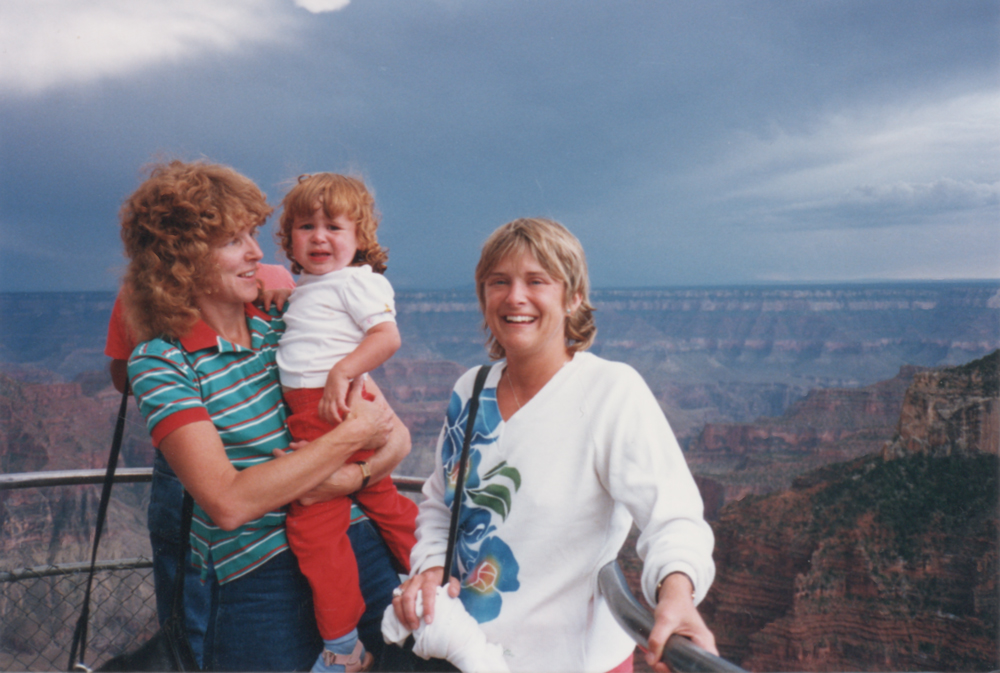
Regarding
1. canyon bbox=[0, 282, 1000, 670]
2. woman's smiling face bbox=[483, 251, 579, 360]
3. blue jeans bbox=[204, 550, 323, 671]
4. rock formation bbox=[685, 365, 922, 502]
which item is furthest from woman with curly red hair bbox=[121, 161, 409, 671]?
rock formation bbox=[685, 365, 922, 502]

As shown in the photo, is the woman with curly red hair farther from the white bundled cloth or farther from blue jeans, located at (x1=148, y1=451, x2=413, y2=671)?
the white bundled cloth

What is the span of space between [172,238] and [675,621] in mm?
1323

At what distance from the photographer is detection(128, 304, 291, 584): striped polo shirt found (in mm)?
1434

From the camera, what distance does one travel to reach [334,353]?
170 cm

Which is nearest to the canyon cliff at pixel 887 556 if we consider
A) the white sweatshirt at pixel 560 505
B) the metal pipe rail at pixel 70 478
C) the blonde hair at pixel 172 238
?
the metal pipe rail at pixel 70 478

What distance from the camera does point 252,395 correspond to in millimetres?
1609

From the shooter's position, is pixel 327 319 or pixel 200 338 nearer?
pixel 200 338

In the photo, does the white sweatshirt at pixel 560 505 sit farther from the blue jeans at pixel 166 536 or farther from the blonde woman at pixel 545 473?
the blue jeans at pixel 166 536

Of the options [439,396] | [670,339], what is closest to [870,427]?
[670,339]

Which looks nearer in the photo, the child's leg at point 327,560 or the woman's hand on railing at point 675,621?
the woman's hand on railing at point 675,621

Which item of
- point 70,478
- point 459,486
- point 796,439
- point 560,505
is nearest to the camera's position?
point 560,505

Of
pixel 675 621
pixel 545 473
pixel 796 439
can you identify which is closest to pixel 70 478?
pixel 545 473

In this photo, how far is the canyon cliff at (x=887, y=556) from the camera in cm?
2925

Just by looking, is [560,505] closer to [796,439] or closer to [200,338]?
[200,338]
